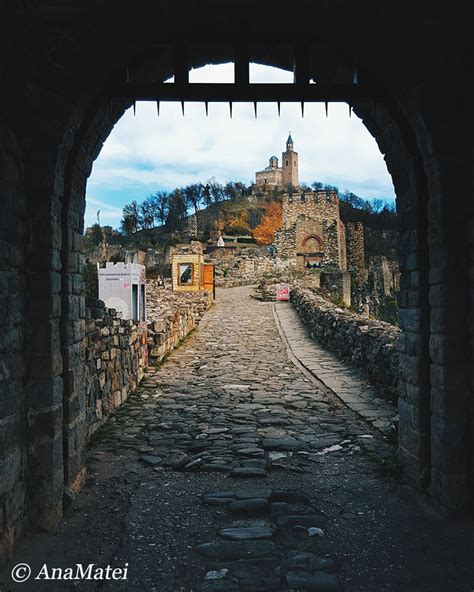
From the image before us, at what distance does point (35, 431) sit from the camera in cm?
366

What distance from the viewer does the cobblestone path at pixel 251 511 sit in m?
2.98

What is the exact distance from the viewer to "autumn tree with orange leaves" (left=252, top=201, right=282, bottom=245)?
5928cm

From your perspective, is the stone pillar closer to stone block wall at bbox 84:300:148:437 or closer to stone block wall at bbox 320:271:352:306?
stone block wall at bbox 320:271:352:306

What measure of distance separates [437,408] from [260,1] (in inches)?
133

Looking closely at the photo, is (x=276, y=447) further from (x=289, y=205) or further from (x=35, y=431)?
(x=289, y=205)

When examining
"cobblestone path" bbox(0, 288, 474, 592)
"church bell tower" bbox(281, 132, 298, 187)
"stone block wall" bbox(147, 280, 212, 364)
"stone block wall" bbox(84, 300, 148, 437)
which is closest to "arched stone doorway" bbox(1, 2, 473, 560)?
"cobblestone path" bbox(0, 288, 474, 592)

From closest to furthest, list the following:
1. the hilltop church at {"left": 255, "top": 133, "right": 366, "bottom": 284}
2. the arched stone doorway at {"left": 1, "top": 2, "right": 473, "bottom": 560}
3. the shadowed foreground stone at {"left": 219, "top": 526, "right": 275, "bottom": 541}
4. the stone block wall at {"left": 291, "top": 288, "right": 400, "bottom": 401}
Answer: the shadowed foreground stone at {"left": 219, "top": 526, "right": 275, "bottom": 541}, the arched stone doorway at {"left": 1, "top": 2, "right": 473, "bottom": 560}, the stone block wall at {"left": 291, "top": 288, "right": 400, "bottom": 401}, the hilltop church at {"left": 255, "top": 133, "right": 366, "bottom": 284}

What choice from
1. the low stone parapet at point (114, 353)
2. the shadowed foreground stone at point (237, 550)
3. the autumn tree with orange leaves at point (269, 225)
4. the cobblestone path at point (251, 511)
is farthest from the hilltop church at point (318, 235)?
the shadowed foreground stone at point (237, 550)

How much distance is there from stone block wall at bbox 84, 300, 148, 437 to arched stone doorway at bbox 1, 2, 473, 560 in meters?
1.50

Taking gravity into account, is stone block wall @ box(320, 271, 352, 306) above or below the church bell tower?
below

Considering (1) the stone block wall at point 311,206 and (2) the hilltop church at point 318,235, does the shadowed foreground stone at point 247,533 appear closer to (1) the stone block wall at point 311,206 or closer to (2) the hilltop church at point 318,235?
(2) the hilltop church at point 318,235

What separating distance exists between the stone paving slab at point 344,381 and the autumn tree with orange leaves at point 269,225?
4463 centimetres

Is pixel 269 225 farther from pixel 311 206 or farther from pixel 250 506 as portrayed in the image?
pixel 250 506

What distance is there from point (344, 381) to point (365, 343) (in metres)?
0.91
